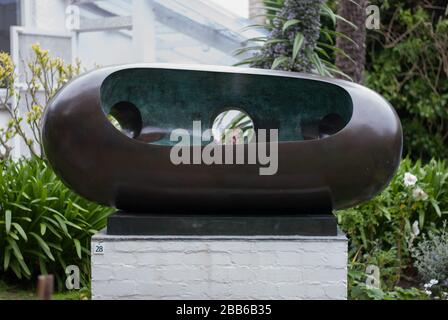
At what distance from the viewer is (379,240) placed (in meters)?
5.62

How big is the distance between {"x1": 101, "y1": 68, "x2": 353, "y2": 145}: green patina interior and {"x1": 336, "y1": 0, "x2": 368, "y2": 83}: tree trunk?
2193mm

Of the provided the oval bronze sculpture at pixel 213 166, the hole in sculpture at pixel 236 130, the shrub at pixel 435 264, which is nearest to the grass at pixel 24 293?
the oval bronze sculpture at pixel 213 166

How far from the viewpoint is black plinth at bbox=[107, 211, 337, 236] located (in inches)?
152

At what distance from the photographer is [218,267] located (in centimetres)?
382

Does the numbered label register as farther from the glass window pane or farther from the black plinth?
the glass window pane

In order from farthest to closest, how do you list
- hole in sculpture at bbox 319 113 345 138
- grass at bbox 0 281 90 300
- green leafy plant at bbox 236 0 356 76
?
1. green leafy plant at bbox 236 0 356 76
2. grass at bbox 0 281 90 300
3. hole in sculpture at bbox 319 113 345 138

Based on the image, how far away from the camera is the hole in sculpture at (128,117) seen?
14.8 feet

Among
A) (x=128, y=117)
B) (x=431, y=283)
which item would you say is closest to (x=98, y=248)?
(x=128, y=117)

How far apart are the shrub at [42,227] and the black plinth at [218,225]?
3.73 feet

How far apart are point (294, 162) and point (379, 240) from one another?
212cm

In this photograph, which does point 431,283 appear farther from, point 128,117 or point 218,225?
point 128,117

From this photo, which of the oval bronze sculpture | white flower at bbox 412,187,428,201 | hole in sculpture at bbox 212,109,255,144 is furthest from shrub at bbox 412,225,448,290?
hole in sculpture at bbox 212,109,255,144

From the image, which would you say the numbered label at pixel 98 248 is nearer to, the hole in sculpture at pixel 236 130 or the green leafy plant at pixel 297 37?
the hole in sculpture at pixel 236 130
